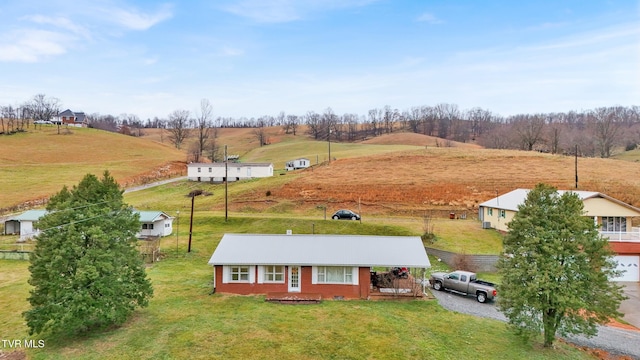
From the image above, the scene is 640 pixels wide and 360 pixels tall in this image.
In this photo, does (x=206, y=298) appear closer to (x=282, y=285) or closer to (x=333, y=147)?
(x=282, y=285)

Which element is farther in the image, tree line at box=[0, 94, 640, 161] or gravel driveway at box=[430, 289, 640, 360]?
tree line at box=[0, 94, 640, 161]

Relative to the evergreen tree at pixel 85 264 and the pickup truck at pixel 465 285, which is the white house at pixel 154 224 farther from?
the pickup truck at pixel 465 285

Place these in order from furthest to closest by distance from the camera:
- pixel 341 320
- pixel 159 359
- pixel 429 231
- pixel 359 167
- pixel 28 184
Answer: pixel 359 167, pixel 28 184, pixel 429 231, pixel 341 320, pixel 159 359

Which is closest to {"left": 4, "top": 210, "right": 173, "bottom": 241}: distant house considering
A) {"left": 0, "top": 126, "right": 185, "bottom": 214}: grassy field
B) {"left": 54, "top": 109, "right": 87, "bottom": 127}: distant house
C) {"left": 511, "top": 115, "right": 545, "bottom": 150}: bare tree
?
{"left": 0, "top": 126, "right": 185, "bottom": 214}: grassy field

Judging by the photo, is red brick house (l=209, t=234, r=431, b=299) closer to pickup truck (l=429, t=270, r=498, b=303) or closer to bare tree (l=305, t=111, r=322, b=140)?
pickup truck (l=429, t=270, r=498, b=303)

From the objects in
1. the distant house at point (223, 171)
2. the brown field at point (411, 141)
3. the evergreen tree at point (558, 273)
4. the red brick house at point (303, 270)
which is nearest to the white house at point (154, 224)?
the red brick house at point (303, 270)

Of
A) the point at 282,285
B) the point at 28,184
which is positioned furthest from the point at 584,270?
the point at 28,184

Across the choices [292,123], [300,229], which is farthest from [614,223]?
[292,123]
